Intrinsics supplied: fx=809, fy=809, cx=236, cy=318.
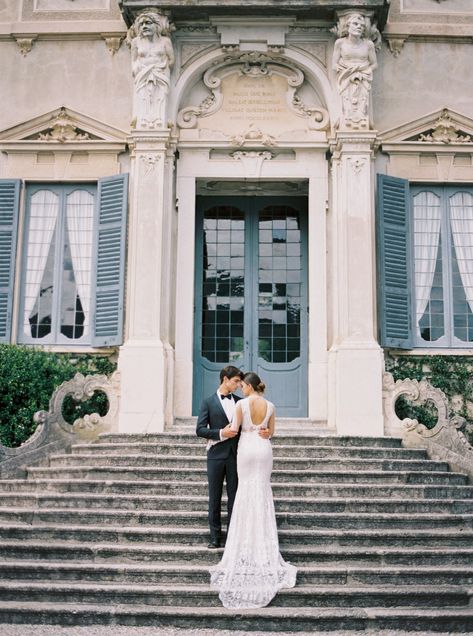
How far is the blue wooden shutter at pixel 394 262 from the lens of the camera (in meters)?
10.7

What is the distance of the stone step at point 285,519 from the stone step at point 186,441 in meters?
1.43

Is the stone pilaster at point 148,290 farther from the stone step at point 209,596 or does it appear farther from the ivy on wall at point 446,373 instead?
the stone step at point 209,596

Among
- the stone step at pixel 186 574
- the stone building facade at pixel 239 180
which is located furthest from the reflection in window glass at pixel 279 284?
the stone step at pixel 186 574

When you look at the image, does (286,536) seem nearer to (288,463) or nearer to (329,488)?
(329,488)

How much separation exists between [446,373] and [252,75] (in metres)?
4.95

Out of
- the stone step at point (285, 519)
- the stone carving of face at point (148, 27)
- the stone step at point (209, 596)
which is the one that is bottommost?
the stone step at point (209, 596)

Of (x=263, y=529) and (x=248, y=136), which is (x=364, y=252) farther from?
(x=263, y=529)

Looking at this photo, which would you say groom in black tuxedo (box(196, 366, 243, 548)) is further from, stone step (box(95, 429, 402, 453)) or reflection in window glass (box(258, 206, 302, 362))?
reflection in window glass (box(258, 206, 302, 362))

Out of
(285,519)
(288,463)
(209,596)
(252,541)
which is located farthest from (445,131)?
(209,596)

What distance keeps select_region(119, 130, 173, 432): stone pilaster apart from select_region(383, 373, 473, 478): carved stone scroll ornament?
9.16 ft

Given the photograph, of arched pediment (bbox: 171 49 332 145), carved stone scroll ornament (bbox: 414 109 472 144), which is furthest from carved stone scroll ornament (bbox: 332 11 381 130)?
carved stone scroll ornament (bbox: 414 109 472 144)

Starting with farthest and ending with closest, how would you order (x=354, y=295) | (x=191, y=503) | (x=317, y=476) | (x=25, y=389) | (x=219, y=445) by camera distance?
(x=354, y=295) < (x=25, y=389) < (x=317, y=476) < (x=191, y=503) < (x=219, y=445)

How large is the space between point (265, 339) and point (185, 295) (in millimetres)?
1393

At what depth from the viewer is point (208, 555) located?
269 inches
